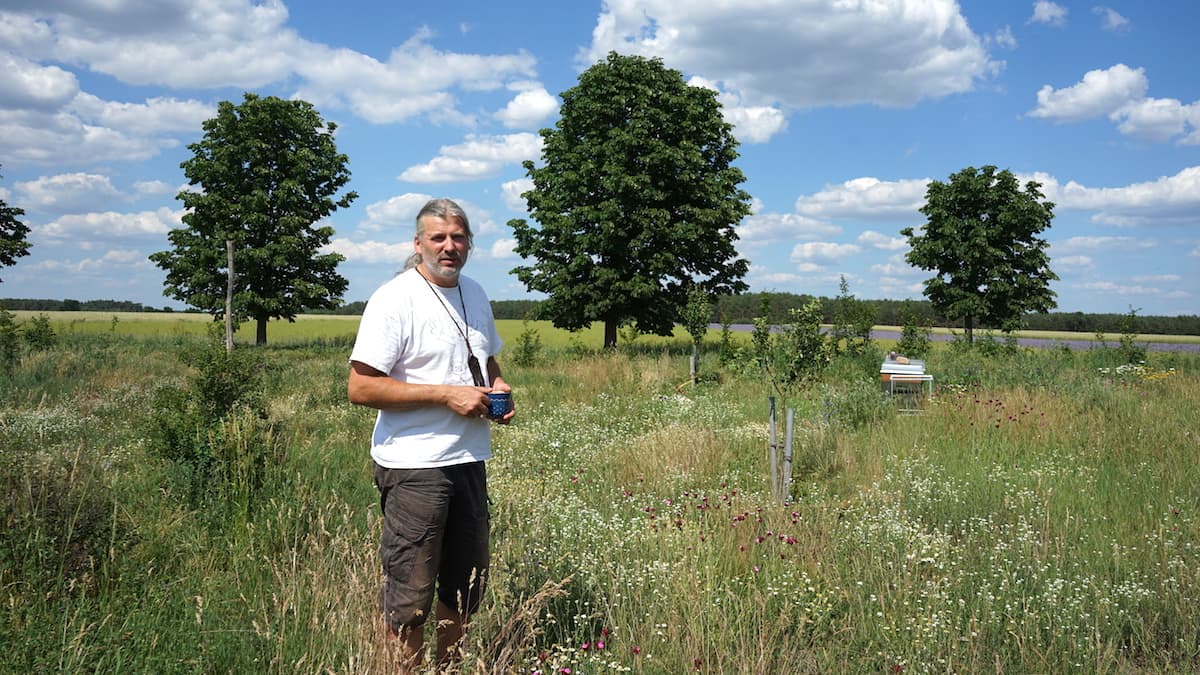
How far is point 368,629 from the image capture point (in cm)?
324

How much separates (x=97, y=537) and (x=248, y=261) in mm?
26683

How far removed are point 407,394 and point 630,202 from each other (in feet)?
74.9

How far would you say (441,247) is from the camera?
3.05m

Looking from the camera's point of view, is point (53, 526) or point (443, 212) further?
point (53, 526)

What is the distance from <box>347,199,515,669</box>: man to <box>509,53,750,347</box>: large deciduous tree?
20.9 metres

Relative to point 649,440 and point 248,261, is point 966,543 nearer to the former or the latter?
point 649,440

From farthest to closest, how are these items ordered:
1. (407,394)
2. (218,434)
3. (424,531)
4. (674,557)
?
(218,434) < (674,557) < (424,531) < (407,394)

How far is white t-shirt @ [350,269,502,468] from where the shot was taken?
289cm

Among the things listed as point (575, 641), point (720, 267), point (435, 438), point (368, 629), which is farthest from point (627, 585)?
point (720, 267)

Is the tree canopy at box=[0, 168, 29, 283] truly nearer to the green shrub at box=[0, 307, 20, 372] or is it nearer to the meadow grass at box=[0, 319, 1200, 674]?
the green shrub at box=[0, 307, 20, 372]

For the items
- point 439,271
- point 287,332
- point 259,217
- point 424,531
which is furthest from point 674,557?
point 287,332

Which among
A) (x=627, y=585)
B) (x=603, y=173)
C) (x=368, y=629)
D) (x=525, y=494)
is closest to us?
(x=368, y=629)

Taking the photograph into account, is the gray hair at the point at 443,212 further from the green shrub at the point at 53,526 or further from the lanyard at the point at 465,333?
the green shrub at the point at 53,526

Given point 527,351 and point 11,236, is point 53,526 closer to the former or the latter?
point 527,351
